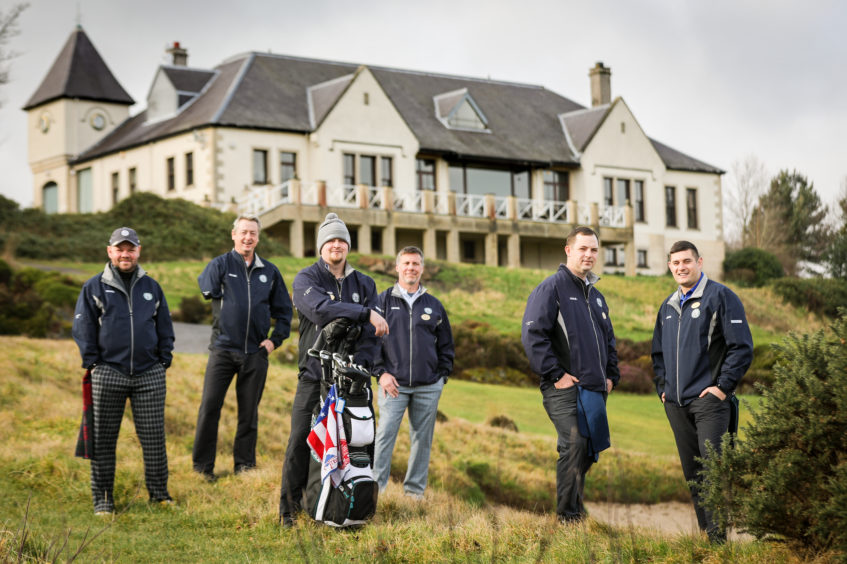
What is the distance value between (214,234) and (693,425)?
25.6 meters

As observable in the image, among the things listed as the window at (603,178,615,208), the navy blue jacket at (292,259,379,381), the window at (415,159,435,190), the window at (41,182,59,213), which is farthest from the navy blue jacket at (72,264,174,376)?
the window at (41,182,59,213)

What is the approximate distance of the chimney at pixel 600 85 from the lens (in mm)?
49031

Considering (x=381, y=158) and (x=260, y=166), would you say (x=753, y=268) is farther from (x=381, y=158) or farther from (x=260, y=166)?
(x=260, y=166)

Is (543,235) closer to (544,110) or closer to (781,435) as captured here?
(544,110)

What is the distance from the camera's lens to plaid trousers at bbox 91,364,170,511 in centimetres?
846

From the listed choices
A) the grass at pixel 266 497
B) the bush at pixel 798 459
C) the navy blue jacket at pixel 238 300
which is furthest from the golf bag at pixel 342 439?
the bush at pixel 798 459

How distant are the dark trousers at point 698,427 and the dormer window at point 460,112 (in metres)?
36.6

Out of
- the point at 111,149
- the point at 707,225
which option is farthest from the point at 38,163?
the point at 707,225

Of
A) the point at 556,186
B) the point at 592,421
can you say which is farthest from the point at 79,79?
the point at 592,421

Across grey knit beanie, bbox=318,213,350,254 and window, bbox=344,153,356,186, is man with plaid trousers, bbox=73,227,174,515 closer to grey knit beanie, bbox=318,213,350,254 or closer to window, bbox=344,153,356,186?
grey knit beanie, bbox=318,213,350,254

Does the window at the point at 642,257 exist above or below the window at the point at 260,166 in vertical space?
below

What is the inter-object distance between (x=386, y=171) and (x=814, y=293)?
16.0 meters

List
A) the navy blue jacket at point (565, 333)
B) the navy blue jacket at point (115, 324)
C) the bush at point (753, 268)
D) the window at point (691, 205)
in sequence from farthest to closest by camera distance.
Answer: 1. the window at point (691, 205)
2. the bush at point (753, 268)
3. the navy blue jacket at point (115, 324)
4. the navy blue jacket at point (565, 333)

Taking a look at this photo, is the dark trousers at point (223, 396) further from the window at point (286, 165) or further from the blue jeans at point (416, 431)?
the window at point (286, 165)
